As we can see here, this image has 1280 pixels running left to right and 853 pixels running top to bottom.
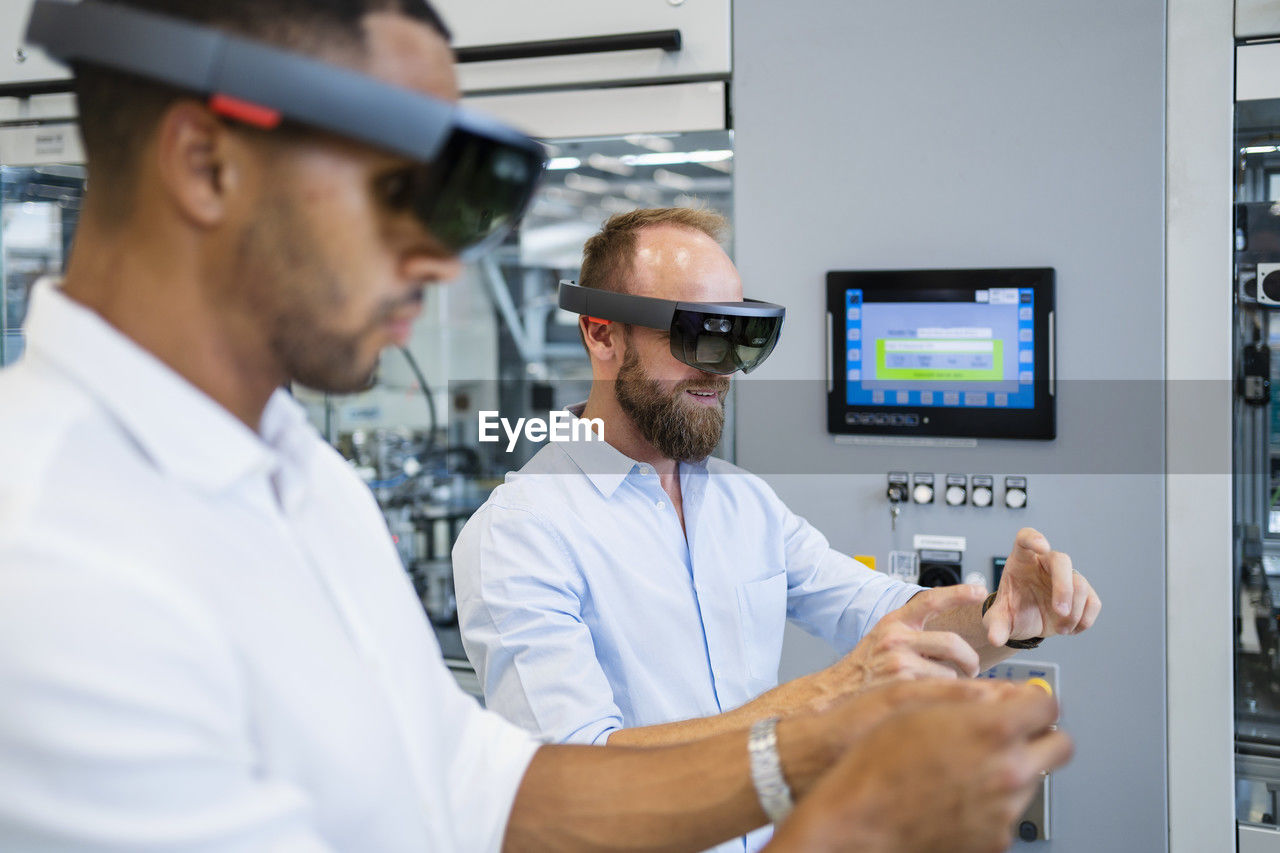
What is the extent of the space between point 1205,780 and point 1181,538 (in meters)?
0.50

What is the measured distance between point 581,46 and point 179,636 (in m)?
1.85

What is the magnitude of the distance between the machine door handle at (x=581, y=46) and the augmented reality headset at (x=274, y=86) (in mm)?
1527

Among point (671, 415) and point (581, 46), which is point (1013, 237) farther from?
point (581, 46)

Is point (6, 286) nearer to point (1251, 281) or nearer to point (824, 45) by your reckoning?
point (824, 45)

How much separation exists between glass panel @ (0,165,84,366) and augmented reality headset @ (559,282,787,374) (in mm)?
2058

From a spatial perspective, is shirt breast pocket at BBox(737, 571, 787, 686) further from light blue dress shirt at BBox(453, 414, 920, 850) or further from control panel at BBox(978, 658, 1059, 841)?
control panel at BBox(978, 658, 1059, 841)

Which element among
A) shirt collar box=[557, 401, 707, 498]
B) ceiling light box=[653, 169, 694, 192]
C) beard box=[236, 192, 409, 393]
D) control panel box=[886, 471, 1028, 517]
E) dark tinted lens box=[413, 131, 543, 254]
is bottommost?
control panel box=[886, 471, 1028, 517]

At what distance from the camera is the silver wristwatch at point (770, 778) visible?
3.14 ft

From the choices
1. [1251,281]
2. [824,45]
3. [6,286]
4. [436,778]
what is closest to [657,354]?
[824,45]

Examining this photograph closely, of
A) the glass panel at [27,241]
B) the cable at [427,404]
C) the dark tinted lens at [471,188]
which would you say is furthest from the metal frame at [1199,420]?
the glass panel at [27,241]

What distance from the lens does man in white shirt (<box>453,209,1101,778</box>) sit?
4.96 ft

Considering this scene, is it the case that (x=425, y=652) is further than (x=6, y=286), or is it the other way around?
(x=6, y=286)

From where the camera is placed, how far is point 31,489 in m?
0.64

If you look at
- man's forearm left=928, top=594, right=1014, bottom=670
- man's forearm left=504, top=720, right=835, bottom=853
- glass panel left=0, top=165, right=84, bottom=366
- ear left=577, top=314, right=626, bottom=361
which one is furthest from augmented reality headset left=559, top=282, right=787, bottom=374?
glass panel left=0, top=165, right=84, bottom=366
